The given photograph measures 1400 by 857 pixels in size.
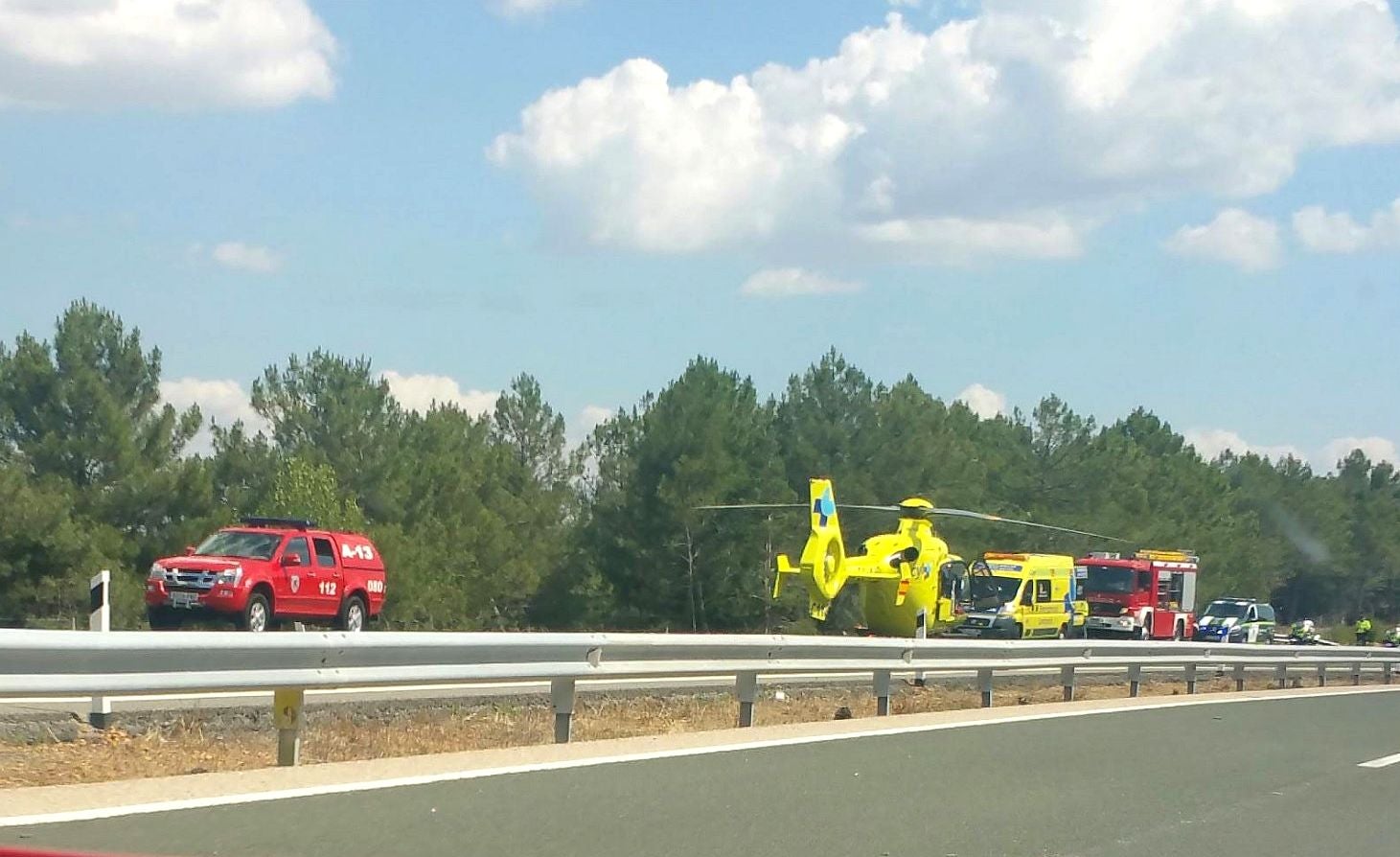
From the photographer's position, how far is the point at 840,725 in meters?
14.3

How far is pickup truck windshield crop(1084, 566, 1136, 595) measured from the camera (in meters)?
52.2

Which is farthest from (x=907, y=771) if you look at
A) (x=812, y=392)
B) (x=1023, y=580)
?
(x=812, y=392)

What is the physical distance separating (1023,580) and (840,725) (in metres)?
29.7

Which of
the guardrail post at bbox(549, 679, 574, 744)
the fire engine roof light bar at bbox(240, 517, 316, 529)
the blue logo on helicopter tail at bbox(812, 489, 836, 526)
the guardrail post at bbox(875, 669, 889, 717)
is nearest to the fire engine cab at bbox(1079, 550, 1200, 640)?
the blue logo on helicopter tail at bbox(812, 489, 836, 526)

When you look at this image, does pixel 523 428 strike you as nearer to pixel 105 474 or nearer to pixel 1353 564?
pixel 105 474

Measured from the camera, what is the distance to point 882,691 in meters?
16.4

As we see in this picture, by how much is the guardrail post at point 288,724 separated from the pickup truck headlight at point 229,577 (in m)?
15.0

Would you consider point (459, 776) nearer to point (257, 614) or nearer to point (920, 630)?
point (257, 614)

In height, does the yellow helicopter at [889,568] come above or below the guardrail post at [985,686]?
above

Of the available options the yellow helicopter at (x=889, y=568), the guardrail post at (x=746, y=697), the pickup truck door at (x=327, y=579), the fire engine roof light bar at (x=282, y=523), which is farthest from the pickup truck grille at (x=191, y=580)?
the guardrail post at (x=746, y=697)

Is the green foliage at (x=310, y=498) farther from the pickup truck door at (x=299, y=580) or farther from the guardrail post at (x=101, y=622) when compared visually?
the guardrail post at (x=101, y=622)

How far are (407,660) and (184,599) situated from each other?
14.8 m

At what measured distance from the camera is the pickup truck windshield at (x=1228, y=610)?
58.0m

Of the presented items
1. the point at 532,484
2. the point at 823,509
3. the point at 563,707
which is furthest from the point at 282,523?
the point at 532,484
